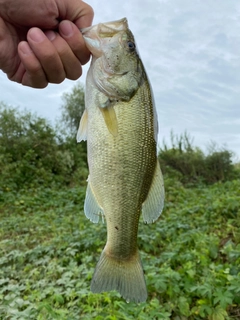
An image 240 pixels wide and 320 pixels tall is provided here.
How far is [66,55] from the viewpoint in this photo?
192 cm

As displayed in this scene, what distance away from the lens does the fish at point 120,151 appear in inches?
69.1

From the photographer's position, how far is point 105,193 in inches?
70.9

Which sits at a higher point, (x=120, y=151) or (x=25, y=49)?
(x=25, y=49)

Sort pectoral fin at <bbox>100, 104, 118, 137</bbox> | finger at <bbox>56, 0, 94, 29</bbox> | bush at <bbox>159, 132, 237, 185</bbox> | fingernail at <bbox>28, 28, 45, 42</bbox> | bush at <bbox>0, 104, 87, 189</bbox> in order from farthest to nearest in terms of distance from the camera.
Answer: bush at <bbox>159, 132, 237, 185</bbox>
bush at <bbox>0, 104, 87, 189</bbox>
finger at <bbox>56, 0, 94, 29</bbox>
fingernail at <bbox>28, 28, 45, 42</bbox>
pectoral fin at <bbox>100, 104, 118, 137</bbox>

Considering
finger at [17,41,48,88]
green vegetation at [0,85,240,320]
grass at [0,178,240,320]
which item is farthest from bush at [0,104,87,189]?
finger at [17,41,48,88]

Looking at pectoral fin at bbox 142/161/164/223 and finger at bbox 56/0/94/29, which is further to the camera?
finger at bbox 56/0/94/29

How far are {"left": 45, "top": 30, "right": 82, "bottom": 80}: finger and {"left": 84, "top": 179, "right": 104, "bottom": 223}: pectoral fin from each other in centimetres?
61

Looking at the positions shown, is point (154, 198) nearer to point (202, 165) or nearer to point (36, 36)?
point (36, 36)

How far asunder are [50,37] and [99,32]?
25 centimetres

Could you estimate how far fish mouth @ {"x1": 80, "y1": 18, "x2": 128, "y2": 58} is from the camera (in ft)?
6.12

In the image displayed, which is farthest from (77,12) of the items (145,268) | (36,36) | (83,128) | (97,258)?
(97,258)

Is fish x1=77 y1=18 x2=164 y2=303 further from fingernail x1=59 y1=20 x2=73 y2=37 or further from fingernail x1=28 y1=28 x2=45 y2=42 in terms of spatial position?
A: fingernail x1=28 y1=28 x2=45 y2=42

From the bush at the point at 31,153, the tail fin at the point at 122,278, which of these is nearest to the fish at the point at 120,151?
the tail fin at the point at 122,278

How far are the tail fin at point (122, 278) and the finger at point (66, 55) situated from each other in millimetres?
941
